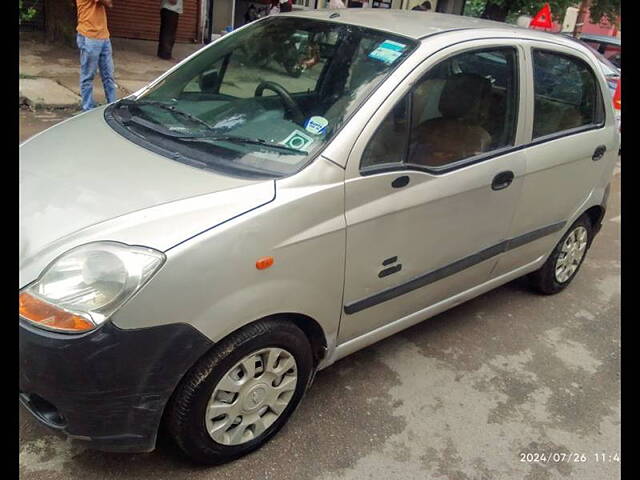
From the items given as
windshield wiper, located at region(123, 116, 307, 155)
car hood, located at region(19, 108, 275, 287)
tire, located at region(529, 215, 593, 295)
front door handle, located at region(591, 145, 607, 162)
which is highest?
windshield wiper, located at region(123, 116, 307, 155)

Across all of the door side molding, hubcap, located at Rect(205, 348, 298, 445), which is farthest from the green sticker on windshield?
hubcap, located at Rect(205, 348, 298, 445)

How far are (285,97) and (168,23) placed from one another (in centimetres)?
787

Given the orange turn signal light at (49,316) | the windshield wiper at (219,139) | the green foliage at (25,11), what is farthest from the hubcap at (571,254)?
the green foliage at (25,11)

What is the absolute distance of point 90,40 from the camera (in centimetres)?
604

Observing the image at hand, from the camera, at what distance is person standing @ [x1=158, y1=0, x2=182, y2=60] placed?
9.54 metres

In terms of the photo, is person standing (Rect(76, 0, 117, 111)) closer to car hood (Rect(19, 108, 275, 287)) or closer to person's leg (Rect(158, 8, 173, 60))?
person's leg (Rect(158, 8, 173, 60))

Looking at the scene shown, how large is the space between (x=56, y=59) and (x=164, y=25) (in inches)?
78.7

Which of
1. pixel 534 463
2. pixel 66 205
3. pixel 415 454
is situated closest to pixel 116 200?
pixel 66 205

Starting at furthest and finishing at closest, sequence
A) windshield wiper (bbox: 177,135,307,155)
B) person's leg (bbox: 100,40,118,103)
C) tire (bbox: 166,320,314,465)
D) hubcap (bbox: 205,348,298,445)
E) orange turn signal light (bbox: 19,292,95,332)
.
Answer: person's leg (bbox: 100,40,118,103), windshield wiper (bbox: 177,135,307,155), hubcap (bbox: 205,348,298,445), tire (bbox: 166,320,314,465), orange turn signal light (bbox: 19,292,95,332)

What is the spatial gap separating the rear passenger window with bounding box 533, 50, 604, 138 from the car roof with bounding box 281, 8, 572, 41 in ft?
0.61

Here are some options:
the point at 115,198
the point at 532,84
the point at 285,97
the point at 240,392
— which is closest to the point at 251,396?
the point at 240,392

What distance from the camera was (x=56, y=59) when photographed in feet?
27.6

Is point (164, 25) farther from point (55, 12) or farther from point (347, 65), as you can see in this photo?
point (347, 65)

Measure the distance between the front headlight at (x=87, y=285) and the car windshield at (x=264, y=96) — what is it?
1.88 feet
